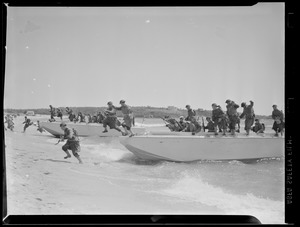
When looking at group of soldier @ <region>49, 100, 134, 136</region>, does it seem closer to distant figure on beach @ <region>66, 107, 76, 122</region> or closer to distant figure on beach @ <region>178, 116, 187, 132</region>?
distant figure on beach @ <region>66, 107, 76, 122</region>

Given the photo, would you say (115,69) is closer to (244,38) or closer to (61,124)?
(61,124)

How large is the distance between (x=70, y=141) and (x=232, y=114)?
1.41m

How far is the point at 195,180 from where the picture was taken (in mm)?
2684

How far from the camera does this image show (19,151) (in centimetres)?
269

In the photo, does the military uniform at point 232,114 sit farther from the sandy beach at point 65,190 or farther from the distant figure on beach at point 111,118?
the distant figure on beach at point 111,118

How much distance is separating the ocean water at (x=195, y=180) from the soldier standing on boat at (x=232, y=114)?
305mm

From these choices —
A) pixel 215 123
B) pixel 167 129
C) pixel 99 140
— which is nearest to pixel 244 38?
pixel 215 123

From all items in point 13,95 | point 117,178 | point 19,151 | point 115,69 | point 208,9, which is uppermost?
point 208,9

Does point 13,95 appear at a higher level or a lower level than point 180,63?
lower

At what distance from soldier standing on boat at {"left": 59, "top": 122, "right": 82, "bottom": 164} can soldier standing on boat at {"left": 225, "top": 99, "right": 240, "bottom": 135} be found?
132 cm

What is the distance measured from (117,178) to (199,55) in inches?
49.9

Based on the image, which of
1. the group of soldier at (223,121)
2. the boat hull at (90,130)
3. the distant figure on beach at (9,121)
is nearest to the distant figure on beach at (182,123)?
the group of soldier at (223,121)

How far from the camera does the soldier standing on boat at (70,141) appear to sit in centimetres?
273

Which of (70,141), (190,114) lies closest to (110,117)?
(70,141)
